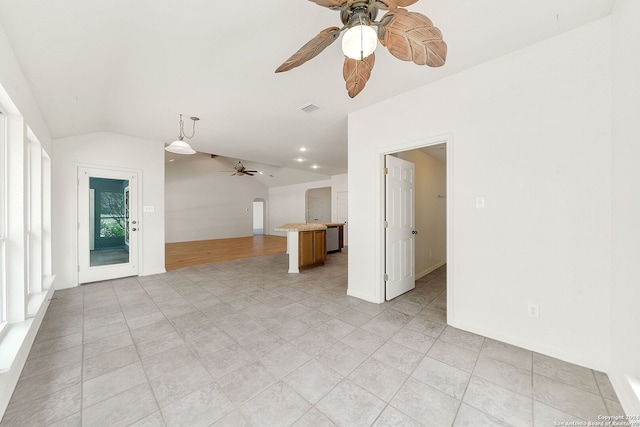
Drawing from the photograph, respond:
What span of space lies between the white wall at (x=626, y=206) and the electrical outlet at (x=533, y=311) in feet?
1.35

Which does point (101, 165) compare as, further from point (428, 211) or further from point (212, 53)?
point (428, 211)

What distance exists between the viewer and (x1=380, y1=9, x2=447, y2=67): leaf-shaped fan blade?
122 centimetres

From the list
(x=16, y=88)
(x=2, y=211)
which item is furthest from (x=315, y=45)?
→ (x=2, y=211)

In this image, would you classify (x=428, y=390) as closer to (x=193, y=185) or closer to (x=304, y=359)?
(x=304, y=359)

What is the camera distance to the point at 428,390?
5.32 ft

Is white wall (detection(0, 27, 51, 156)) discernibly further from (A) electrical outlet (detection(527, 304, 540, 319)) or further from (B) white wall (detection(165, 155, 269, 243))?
(B) white wall (detection(165, 155, 269, 243))

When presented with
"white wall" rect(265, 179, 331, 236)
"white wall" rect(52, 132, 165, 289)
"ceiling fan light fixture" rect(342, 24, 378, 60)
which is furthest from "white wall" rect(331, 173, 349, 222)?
"ceiling fan light fixture" rect(342, 24, 378, 60)

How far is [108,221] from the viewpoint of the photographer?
14.3 feet

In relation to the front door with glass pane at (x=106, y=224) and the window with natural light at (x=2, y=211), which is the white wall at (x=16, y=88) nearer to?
the window with natural light at (x=2, y=211)

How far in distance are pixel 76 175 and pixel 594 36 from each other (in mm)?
6629

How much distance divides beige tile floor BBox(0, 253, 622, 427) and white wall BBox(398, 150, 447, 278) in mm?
1537

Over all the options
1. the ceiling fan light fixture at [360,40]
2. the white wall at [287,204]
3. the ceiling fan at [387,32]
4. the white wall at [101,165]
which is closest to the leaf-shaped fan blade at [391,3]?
the ceiling fan at [387,32]

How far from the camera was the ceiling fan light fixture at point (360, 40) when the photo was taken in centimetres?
122

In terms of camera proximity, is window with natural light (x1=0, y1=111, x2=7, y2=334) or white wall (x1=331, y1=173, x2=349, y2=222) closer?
window with natural light (x1=0, y1=111, x2=7, y2=334)
